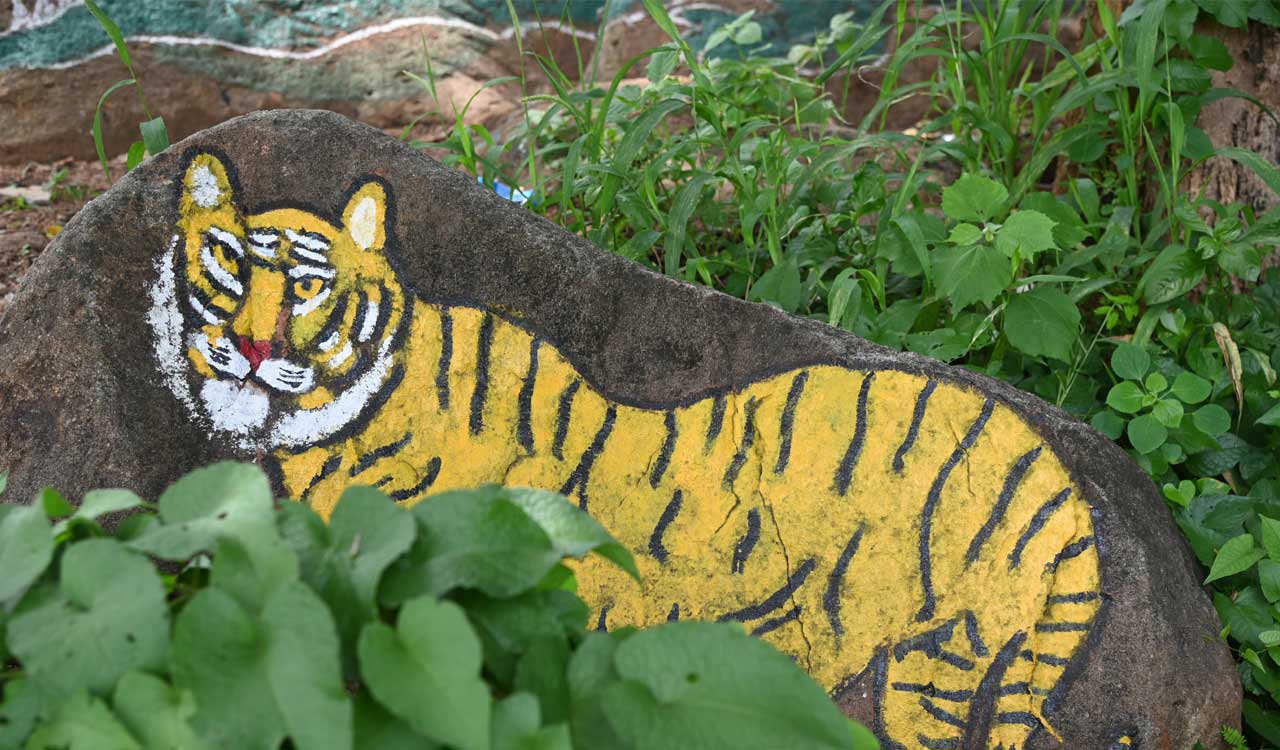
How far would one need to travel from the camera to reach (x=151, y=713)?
2.49ft

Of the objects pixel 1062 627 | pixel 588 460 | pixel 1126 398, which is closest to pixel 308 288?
pixel 588 460

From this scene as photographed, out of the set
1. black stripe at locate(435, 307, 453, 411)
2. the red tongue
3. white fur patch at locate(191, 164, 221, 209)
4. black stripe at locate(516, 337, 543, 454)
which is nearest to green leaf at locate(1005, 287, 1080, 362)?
black stripe at locate(516, 337, 543, 454)

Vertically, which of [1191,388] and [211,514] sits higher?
[211,514]

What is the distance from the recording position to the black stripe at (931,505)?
164cm

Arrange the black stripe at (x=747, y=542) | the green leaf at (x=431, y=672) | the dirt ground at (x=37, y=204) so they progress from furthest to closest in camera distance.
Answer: the dirt ground at (x=37, y=204) → the black stripe at (x=747, y=542) → the green leaf at (x=431, y=672)

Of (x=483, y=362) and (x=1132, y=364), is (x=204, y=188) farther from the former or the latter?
(x=1132, y=364)

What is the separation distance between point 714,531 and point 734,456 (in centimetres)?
12

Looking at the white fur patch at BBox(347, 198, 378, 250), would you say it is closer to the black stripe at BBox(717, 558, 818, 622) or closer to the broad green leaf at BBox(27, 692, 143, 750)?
Answer: the black stripe at BBox(717, 558, 818, 622)

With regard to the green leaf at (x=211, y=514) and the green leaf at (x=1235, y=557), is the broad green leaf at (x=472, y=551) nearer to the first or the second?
the green leaf at (x=211, y=514)

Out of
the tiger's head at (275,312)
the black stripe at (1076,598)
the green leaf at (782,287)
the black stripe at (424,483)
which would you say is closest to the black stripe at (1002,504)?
the black stripe at (1076,598)

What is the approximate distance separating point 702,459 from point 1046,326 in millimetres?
729

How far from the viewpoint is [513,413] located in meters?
1.80

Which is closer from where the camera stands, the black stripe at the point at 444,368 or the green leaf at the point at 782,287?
the black stripe at the point at 444,368

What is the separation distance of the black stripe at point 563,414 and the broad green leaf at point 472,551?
0.91m
